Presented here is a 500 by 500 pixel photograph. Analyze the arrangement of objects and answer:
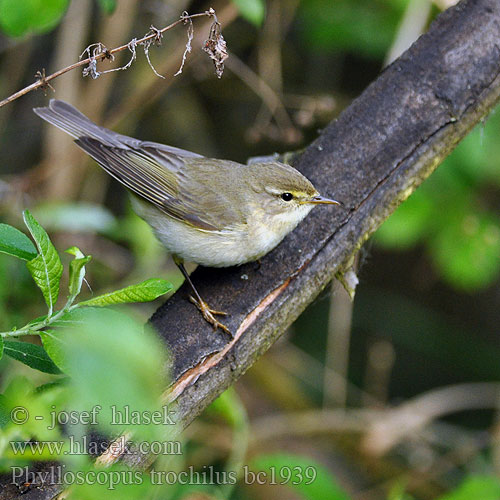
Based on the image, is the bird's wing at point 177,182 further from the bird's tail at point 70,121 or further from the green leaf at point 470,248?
the green leaf at point 470,248

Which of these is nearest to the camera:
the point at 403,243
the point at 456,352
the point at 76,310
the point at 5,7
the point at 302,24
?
the point at 76,310

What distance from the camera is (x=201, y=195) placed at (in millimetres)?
2893

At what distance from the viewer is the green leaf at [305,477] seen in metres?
2.17

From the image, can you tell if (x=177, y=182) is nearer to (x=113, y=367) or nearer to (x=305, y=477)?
(x=305, y=477)

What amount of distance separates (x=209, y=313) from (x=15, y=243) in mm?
894

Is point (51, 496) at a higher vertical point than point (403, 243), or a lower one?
lower

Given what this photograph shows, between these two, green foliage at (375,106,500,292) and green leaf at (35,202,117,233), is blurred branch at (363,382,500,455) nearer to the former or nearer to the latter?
green foliage at (375,106,500,292)

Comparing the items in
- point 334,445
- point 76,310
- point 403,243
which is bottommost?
point 334,445

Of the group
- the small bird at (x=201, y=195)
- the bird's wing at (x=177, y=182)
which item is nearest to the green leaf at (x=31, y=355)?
the small bird at (x=201, y=195)

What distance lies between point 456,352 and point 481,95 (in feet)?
11.7

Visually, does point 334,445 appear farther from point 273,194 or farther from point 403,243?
point 273,194

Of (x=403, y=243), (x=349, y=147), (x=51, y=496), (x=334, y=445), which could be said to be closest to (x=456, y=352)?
(x=334, y=445)

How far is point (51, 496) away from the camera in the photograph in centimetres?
174

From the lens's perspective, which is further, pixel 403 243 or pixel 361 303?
pixel 361 303
